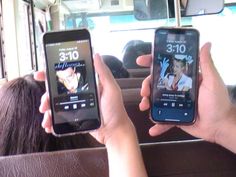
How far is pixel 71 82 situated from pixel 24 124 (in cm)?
26

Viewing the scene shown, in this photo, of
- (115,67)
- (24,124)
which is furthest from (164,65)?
(115,67)

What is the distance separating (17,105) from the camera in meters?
1.04

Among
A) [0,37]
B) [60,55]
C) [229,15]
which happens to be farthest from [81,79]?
[229,15]

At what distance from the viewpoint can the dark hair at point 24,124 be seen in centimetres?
100

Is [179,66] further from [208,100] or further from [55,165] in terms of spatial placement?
[55,165]

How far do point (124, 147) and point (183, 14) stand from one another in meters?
2.01

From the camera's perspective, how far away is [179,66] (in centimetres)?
89

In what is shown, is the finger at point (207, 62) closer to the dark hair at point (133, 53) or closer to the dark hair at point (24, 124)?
the dark hair at point (24, 124)

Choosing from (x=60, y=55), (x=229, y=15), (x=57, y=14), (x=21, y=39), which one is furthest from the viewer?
(x=229, y=15)

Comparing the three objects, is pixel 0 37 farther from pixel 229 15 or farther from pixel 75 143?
pixel 229 15

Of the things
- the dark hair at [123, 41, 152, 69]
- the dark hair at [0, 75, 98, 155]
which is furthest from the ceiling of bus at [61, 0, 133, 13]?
the dark hair at [0, 75, 98, 155]

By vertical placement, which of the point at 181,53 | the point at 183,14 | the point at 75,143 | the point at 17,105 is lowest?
the point at 75,143

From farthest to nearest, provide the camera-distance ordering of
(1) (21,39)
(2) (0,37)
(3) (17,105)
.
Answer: (1) (21,39)
(2) (0,37)
(3) (17,105)

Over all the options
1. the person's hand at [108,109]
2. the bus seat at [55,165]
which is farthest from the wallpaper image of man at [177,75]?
the bus seat at [55,165]
